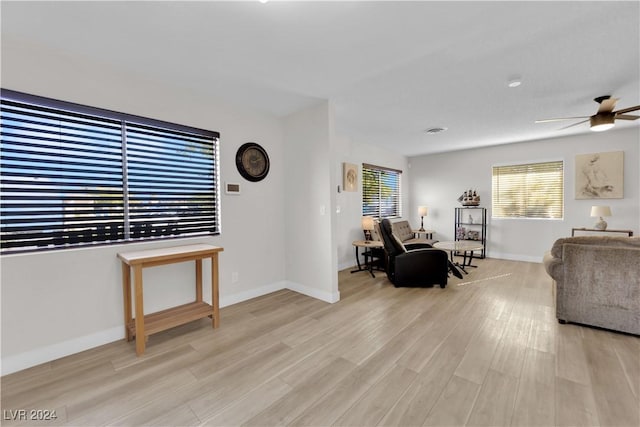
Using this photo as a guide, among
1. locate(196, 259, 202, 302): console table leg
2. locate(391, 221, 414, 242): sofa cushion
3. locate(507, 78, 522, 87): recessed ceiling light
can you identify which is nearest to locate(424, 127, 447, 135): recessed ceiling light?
locate(507, 78, 522, 87): recessed ceiling light

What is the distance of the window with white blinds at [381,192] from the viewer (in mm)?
5512

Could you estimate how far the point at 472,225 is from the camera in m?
6.02

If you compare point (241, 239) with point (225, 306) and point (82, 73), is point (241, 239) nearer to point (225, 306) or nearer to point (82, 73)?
point (225, 306)

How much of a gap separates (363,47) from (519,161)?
502 centimetres

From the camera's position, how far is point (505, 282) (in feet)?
13.2

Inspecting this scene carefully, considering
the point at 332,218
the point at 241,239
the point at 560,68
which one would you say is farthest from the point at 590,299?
the point at 241,239

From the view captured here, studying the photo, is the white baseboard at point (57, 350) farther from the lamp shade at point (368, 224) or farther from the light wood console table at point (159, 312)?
the lamp shade at point (368, 224)

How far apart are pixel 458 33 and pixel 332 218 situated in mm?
2105

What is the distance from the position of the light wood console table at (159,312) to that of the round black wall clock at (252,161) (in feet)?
3.48

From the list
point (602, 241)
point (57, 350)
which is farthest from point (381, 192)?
point (57, 350)

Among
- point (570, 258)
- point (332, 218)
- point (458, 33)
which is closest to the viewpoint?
point (458, 33)

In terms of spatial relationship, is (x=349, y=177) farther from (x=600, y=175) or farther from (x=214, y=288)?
(x=600, y=175)

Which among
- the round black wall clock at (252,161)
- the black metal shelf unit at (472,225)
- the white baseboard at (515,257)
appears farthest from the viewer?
the black metal shelf unit at (472,225)

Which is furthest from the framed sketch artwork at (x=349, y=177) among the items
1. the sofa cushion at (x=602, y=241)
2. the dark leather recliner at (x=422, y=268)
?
the sofa cushion at (x=602, y=241)
